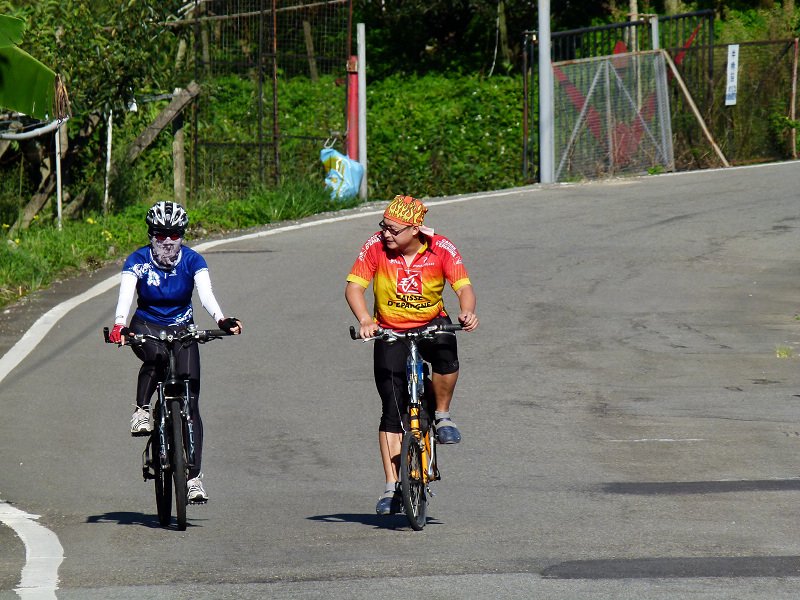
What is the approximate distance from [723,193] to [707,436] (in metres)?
→ 12.9

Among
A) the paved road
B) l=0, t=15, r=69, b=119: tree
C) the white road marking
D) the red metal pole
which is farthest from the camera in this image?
the red metal pole

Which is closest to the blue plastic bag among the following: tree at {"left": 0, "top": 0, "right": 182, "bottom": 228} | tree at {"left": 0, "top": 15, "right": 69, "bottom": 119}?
tree at {"left": 0, "top": 0, "right": 182, "bottom": 228}

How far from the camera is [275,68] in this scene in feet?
78.3

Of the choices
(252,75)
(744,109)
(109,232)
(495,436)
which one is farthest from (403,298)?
(744,109)

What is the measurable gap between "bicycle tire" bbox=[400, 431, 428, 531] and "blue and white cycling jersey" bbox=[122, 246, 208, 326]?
1.62 m

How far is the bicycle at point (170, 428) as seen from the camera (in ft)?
28.4

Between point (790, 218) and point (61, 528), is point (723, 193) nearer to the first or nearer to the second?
point (790, 218)

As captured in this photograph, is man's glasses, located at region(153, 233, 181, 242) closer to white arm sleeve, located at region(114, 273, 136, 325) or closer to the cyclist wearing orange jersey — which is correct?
white arm sleeve, located at region(114, 273, 136, 325)

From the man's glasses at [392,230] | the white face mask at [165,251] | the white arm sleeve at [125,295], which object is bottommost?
the white arm sleeve at [125,295]

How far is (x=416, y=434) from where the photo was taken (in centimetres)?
857

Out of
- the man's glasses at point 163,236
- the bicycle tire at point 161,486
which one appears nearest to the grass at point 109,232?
the man's glasses at point 163,236

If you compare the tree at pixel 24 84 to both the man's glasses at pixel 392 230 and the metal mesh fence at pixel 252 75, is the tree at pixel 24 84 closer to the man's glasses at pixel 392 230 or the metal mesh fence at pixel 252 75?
the man's glasses at pixel 392 230

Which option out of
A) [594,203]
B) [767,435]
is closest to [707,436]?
[767,435]

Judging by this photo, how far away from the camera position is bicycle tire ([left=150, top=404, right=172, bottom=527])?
28.6 feet
